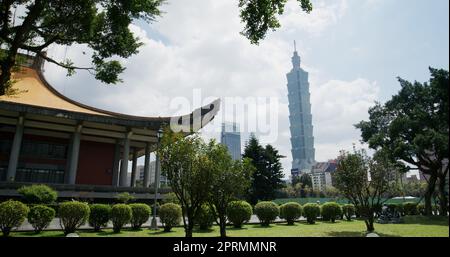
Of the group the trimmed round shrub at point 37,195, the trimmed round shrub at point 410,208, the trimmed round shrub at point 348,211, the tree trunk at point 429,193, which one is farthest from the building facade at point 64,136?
the tree trunk at point 429,193

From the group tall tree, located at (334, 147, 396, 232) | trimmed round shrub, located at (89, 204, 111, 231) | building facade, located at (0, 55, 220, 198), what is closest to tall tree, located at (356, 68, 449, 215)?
tall tree, located at (334, 147, 396, 232)

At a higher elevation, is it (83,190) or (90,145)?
(90,145)

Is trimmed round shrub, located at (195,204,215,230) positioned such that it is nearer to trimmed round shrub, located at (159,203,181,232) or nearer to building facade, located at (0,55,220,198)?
trimmed round shrub, located at (159,203,181,232)

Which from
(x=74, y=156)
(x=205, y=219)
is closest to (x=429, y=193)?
(x=205, y=219)

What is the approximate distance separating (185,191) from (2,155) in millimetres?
27755

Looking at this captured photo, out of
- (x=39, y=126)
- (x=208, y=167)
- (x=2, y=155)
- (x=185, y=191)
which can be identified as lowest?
(x=185, y=191)

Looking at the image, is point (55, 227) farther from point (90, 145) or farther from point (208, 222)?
point (90, 145)

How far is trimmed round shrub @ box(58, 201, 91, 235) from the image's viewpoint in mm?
14242

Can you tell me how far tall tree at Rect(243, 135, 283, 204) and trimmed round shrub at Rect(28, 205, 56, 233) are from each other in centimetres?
2952

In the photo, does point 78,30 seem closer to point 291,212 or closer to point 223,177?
point 223,177

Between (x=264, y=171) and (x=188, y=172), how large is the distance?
32135 mm

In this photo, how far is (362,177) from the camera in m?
16.2

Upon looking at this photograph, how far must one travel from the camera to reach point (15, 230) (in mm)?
14250
